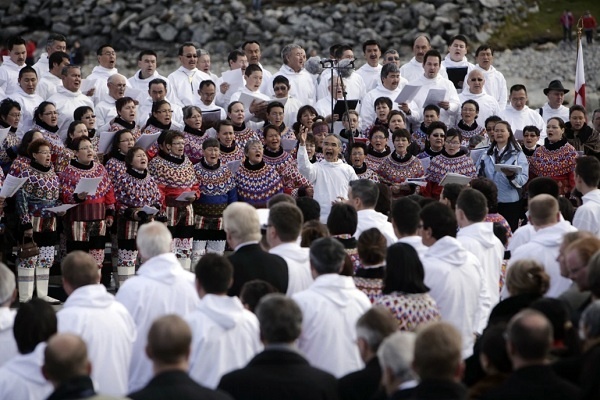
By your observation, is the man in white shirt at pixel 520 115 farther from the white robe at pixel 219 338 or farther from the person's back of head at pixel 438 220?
the white robe at pixel 219 338

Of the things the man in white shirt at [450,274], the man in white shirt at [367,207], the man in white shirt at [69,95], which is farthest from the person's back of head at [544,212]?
the man in white shirt at [69,95]

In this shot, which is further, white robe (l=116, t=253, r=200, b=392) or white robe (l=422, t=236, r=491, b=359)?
white robe (l=422, t=236, r=491, b=359)

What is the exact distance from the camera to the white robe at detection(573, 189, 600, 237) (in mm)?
11406

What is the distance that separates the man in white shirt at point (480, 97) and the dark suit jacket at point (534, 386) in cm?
1060

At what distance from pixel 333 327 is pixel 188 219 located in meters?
6.32

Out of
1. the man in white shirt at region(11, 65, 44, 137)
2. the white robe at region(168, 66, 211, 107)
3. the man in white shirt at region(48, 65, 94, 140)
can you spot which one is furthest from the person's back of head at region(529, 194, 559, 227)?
the white robe at region(168, 66, 211, 107)

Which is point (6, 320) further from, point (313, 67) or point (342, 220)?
point (313, 67)

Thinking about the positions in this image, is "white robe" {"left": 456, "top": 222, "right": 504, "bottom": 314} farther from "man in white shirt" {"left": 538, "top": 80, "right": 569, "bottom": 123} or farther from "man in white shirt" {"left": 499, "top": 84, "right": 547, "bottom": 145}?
"man in white shirt" {"left": 538, "top": 80, "right": 569, "bottom": 123}

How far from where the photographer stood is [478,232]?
1008cm

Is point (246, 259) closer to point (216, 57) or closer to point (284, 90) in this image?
point (284, 90)

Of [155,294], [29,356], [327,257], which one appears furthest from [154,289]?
[29,356]

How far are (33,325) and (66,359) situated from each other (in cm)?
109

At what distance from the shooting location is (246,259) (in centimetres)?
875

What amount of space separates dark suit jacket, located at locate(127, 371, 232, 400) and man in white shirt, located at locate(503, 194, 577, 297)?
361 cm
